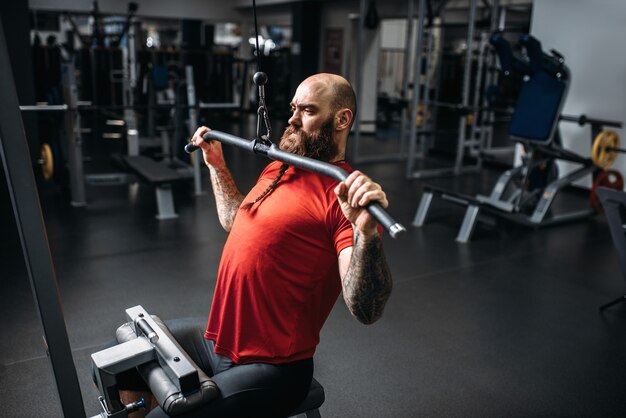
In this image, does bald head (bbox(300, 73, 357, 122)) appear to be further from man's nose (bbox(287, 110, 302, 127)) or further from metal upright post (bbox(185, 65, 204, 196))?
metal upright post (bbox(185, 65, 204, 196))

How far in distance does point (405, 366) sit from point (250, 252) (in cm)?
128

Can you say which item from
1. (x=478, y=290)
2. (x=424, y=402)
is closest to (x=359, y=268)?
(x=424, y=402)

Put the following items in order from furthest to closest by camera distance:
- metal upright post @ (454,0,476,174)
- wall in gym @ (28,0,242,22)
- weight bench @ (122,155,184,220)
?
wall in gym @ (28,0,242,22) < metal upright post @ (454,0,476,174) < weight bench @ (122,155,184,220)

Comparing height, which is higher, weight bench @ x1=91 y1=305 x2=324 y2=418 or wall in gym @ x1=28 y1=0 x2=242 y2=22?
wall in gym @ x1=28 y1=0 x2=242 y2=22

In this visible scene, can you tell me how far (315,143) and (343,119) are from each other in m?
0.09

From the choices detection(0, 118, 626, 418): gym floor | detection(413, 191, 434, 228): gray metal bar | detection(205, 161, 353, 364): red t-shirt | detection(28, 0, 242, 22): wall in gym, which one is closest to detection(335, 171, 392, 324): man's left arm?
detection(205, 161, 353, 364): red t-shirt

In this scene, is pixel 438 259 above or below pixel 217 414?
below

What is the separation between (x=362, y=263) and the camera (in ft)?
3.63

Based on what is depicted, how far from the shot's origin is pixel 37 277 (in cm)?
97

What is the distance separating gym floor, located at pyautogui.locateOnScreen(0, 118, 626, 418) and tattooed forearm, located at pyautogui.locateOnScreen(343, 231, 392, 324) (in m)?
0.97

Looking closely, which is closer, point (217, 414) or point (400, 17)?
point (217, 414)

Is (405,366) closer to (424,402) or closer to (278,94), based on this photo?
(424,402)

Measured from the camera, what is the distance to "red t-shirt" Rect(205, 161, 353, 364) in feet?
4.16

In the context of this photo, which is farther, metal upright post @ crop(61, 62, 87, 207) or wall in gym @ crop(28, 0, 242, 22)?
wall in gym @ crop(28, 0, 242, 22)
